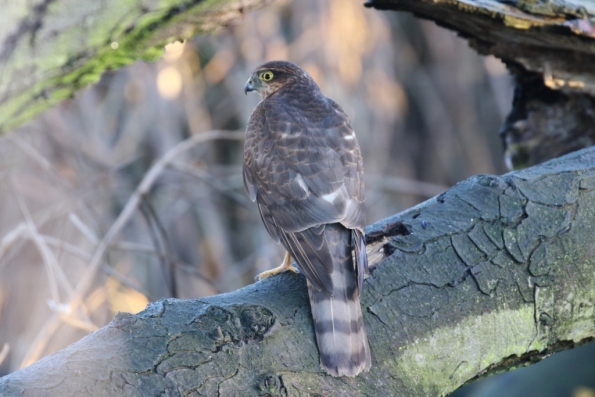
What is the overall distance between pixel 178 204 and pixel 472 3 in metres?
3.56

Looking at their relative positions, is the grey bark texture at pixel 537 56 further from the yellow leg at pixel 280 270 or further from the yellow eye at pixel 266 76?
the yellow leg at pixel 280 270

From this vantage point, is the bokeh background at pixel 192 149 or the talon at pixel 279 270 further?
the bokeh background at pixel 192 149

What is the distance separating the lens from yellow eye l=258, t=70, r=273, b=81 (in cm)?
Result: 371

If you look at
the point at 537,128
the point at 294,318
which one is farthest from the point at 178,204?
the point at 294,318

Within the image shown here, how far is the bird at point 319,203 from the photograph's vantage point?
2.18m

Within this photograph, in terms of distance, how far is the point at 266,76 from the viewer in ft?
12.2

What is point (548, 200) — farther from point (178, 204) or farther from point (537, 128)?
point (178, 204)

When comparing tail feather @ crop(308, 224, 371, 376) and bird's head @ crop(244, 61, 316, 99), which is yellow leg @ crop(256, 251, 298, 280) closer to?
tail feather @ crop(308, 224, 371, 376)

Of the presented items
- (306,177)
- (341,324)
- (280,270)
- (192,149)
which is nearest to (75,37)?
(306,177)

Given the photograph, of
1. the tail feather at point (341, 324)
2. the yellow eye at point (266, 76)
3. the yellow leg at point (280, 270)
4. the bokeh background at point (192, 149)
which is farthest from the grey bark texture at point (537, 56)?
the bokeh background at point (192, 149)

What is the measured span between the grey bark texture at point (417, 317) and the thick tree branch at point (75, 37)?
1096 mm

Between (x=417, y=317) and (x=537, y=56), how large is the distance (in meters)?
1.81

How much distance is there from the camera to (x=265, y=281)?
7.74 ft

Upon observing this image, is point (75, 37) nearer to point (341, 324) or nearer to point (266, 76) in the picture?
point (266, 76)
